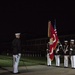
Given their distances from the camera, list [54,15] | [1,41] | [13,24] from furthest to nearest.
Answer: [1,41] < [13,24] < [54,15]

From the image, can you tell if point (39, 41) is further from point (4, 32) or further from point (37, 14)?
point (4, 32)

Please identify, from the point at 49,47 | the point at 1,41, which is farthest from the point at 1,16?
the point at 49,47

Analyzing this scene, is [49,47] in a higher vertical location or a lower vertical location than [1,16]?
lower

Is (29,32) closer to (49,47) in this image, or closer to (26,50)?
(26,50)

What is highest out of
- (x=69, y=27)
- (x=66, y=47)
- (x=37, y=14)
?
(x=37, y=14)

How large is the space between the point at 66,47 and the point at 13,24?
4010 centimetres

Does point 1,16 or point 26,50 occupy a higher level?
point 1,16

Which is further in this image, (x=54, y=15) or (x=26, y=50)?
(x=26, y=50)

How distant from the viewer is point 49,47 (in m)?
20.8

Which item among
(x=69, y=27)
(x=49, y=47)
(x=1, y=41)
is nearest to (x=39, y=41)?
(x=69, y=27)

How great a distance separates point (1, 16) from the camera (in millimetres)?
61250

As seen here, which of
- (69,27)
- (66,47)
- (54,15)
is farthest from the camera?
(54,15)

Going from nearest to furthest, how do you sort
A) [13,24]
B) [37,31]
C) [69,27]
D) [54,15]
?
[69,27] < [54,15] < [37,31] < [13,24]

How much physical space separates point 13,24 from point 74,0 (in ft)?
67.4
